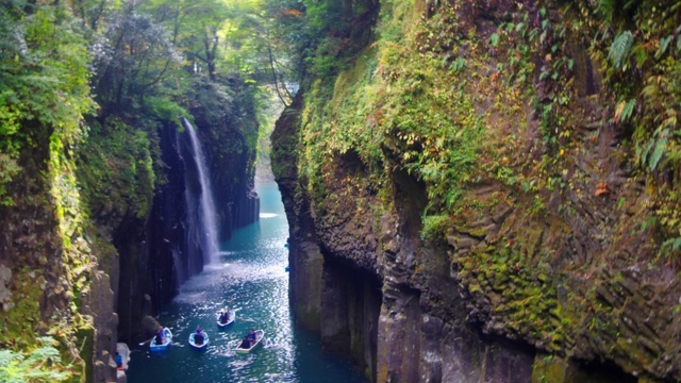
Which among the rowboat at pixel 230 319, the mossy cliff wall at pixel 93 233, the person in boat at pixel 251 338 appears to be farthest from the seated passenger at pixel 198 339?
the rowboat at pixel 230 319

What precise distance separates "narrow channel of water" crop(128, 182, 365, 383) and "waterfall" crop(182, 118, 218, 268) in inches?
58.3

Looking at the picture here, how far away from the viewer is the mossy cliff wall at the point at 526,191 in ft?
28.0

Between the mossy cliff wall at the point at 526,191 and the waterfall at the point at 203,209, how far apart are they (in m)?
23.9

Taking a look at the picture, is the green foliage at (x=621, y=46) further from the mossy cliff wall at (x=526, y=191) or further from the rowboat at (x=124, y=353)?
the rowboat at (x=124, y=353)

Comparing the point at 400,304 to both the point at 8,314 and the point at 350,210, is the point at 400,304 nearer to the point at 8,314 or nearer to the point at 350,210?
the point at 350,210

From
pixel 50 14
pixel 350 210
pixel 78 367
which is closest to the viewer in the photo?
pixel 78 367

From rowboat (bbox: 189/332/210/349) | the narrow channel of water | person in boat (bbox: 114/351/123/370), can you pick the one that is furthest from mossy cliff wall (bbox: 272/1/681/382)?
rowboat (bbox: 189/332/210/349)

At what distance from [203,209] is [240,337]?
18.4 meters

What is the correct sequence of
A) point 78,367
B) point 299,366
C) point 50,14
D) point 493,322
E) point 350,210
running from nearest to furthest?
point 493,322 → point 78,367 → point 50,14 → point 350,210 → point 299,366

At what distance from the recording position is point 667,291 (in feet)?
27.2

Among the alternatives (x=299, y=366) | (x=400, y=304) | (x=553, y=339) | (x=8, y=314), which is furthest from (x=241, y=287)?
(x=553, y=339)

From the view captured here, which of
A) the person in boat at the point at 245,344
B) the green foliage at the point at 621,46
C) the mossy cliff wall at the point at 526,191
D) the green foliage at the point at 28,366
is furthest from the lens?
Answer: the person in boat at the point at 245,344

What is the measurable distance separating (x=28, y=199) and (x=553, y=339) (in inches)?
405

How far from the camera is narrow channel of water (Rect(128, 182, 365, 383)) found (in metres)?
23.0
